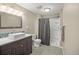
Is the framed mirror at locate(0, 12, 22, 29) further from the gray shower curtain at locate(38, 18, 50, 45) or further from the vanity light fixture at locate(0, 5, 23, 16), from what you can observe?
the gray shower curtain at locate(38, 18, 50, 45)

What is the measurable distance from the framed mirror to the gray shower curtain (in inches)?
41.1

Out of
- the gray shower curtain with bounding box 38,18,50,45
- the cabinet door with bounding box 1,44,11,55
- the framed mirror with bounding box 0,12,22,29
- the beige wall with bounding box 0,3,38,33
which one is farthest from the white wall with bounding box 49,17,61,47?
the cabinet door with bounding box 1,44,11,55

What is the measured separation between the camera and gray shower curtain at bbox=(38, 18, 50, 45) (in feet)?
14.4

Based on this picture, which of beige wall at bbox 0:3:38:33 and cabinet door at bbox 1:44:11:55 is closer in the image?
cabinet door at bbox 1:44:11:55

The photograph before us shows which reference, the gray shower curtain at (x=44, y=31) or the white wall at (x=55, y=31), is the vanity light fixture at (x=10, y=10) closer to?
the gray shower curtain at (x=44, y=31)

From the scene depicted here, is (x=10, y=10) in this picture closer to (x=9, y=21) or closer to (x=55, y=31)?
(x=9, y=21)

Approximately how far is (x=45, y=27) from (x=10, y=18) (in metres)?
2.05

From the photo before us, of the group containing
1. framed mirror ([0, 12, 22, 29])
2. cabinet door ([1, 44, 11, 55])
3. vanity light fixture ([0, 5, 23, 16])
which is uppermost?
vanity light fixture ([0, 5, 23, 16])

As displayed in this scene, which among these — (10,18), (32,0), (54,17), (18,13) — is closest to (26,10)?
(18,13)

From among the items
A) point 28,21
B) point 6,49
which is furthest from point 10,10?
point 6,49

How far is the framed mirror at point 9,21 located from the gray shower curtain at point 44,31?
1.04 meters
